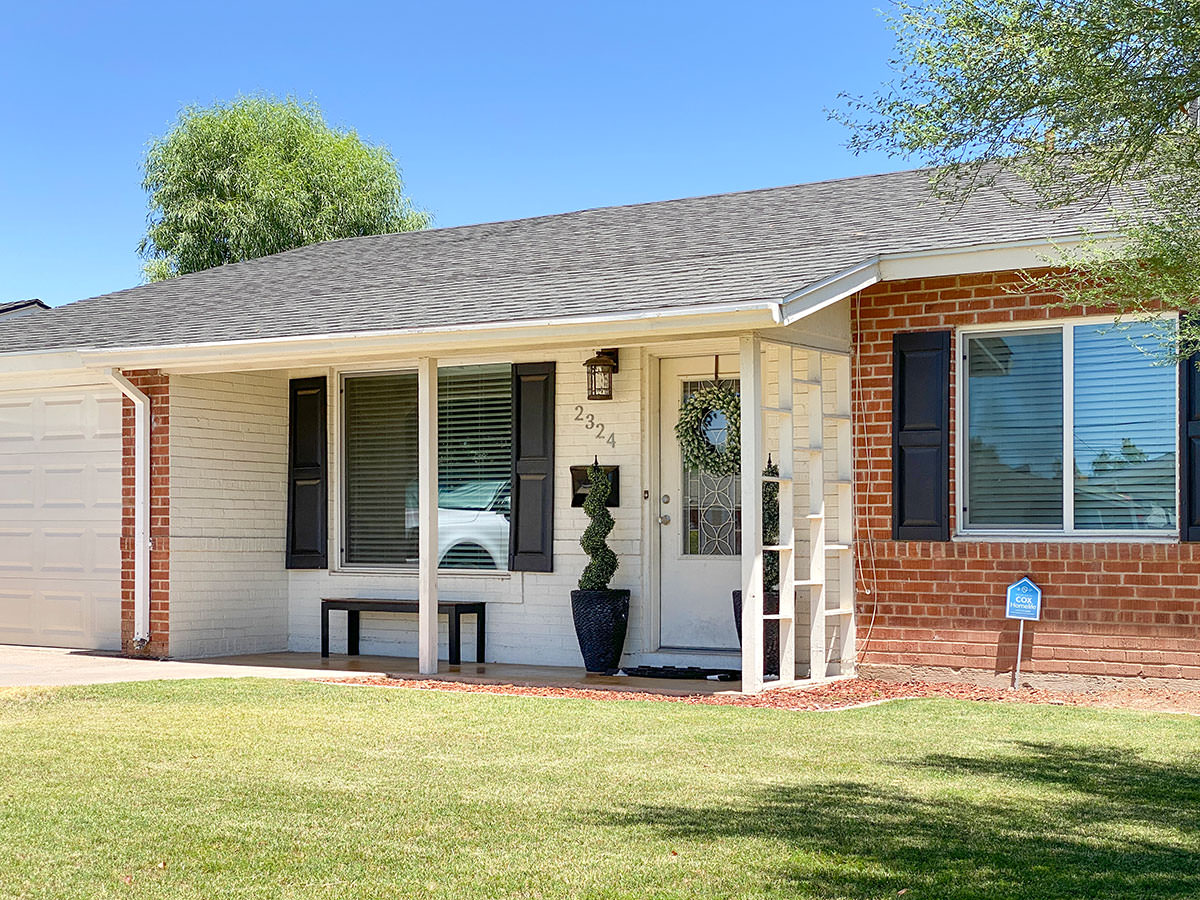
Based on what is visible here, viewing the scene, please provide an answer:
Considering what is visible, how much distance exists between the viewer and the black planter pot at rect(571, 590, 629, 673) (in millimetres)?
10781

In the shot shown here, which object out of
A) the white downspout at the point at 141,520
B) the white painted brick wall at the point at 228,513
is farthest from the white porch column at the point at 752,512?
the white downspout at the point at 141,520

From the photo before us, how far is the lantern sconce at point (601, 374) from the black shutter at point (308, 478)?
2790 mm

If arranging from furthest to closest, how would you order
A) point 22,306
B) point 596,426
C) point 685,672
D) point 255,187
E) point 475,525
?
point 255,187, point 22,306, point 475,525, point 596,426, point 685,672

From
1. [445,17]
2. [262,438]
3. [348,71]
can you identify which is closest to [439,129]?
[348,71]

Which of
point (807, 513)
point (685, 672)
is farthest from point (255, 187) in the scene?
point (807, 513)

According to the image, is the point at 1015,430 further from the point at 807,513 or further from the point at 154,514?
the point at 154,514

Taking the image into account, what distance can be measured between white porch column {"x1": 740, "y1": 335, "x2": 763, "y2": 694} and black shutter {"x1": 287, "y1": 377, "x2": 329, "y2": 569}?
4.90m

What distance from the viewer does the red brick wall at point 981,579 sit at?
29.7ft

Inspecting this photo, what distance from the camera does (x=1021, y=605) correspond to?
933 cm

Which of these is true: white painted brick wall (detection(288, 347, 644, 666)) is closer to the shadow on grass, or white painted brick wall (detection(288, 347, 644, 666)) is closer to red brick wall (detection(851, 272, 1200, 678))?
red brick wall (detection(851, 272, 1200, 678))

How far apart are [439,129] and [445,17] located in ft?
22.1

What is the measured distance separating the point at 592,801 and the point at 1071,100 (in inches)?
133

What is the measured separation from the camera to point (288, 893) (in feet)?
14.2

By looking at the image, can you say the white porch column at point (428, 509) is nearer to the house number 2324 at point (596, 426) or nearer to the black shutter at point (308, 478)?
the house number 2324 at point (596, 426)
